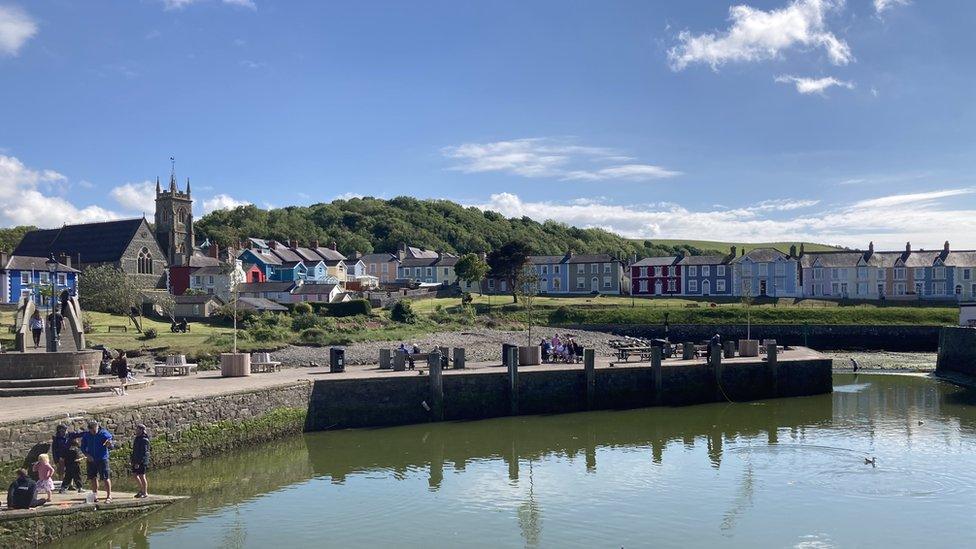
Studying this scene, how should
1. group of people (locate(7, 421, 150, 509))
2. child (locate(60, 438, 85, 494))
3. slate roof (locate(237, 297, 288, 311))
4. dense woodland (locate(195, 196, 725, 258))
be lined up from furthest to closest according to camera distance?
1. dense woodland (locate(195, 196, 725, 258))
2. slate roof (locate(237, 297, 288, 311))
3. child (locate(60, 438, 85, 494))
4. group of people (locate(7, 421, 150, 509))

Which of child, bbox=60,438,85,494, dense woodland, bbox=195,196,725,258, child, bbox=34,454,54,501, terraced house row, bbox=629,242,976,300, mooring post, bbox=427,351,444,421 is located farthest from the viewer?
dense woodland, bbox=195,196,725,258

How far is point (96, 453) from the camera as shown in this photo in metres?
16.5

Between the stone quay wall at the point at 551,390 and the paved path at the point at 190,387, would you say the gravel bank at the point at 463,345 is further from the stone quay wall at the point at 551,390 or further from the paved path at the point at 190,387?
the stone quay wall at the point at 551,390

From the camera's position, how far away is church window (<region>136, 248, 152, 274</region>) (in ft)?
266

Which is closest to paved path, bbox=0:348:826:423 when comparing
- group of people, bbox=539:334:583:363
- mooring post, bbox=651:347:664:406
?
mooring post, bbox=651:347:664:406

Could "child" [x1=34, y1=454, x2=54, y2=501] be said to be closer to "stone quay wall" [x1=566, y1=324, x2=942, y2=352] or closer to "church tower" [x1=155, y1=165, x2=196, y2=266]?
"stone quay wall" [x1=566, y1=324, x2=942, y2=352]

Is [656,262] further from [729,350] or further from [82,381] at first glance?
[82,381]

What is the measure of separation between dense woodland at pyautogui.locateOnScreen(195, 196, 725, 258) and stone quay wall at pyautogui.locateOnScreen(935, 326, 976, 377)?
95606 mm

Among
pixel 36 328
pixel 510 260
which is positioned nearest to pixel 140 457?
pixel 36 328

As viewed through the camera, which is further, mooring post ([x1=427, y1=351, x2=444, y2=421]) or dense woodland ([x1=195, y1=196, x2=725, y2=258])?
dense woodland ([x1=195, y1=196, x2=725, y2=258])

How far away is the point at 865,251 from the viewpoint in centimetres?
9269

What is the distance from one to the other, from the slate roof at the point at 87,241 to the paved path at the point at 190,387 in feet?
176

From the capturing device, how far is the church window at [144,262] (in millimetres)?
80938

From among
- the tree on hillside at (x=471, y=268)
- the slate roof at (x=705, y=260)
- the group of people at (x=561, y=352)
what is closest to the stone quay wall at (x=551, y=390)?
the group of people at (x=561, y=352)
